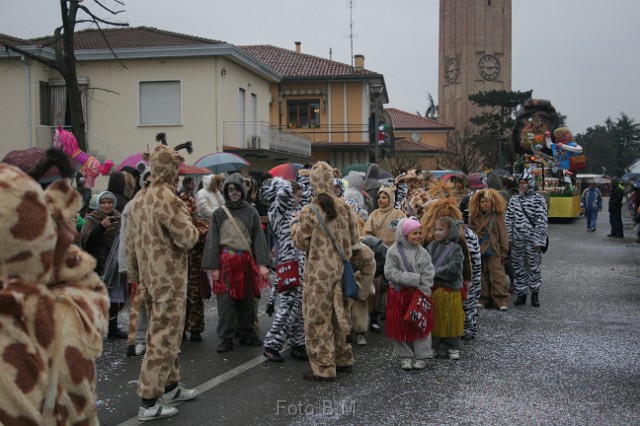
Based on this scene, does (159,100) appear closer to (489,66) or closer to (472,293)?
(472,293)

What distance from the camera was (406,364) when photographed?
6902mm

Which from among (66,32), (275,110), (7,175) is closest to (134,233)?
(7,175)

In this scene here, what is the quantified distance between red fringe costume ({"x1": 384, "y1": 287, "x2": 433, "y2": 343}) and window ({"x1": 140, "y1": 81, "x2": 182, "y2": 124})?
2112cm

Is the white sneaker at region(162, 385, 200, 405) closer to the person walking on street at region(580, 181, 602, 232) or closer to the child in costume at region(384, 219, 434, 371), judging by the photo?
the child in costume at region(384, 219, 434, 371)

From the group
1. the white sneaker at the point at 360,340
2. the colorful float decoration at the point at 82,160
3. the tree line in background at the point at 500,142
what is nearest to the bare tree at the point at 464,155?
the tree line in background at the point at 500,142

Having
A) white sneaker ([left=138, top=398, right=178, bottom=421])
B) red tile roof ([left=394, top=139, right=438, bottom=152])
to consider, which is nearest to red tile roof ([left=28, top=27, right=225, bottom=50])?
white sneaker ([left=138, top=398, right=178, bottom=421])

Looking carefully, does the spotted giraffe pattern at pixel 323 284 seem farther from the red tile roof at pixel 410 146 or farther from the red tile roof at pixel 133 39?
the red tile roof at pixel 410 146

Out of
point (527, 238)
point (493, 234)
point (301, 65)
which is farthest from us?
point (301, 65)

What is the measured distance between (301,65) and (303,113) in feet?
10.4

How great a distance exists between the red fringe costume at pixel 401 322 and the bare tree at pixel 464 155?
136 ft

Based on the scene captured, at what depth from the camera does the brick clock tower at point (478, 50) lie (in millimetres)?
78188

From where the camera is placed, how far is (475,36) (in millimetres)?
78438

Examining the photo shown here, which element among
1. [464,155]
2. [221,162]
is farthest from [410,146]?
[221,162]

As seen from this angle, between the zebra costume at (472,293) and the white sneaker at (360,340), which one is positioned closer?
the white sneaker at (360,340)
